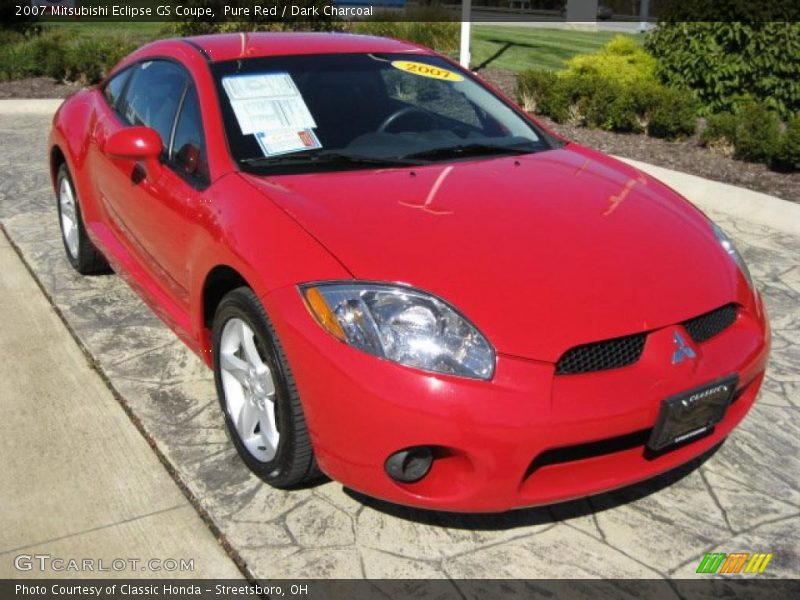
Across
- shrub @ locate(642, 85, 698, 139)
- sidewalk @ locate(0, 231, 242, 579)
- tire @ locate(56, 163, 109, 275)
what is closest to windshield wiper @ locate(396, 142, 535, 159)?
sidewalk @ locate(0, 231, 242, 579)

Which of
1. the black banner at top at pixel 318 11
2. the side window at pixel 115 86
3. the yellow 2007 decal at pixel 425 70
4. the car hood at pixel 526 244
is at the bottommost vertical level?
the car hood at pixel 526 244

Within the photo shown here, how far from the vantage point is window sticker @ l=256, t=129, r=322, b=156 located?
3.46 meters

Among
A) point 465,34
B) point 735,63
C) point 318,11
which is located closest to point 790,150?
point 735,63

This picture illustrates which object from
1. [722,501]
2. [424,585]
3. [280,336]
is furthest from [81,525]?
[722,501]

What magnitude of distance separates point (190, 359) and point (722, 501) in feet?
8.06

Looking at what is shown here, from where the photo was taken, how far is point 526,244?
2.89 metres

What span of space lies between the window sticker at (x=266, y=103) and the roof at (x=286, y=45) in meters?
0.21

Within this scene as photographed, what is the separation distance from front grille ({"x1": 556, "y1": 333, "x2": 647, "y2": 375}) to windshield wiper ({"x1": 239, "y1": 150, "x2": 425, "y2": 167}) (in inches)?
50.2

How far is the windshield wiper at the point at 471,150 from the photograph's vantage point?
3615mm

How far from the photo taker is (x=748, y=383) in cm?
294

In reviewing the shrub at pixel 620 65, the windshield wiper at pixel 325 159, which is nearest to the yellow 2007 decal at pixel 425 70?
the windshield wiper at pixel 325 159

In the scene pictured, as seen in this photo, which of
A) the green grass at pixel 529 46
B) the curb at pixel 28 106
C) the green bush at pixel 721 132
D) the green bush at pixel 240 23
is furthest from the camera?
the green grass at pixel 529 46

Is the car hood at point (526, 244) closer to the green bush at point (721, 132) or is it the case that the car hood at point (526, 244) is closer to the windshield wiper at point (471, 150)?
the windshield wiper at point (471, 150)

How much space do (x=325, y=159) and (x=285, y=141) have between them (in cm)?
19
